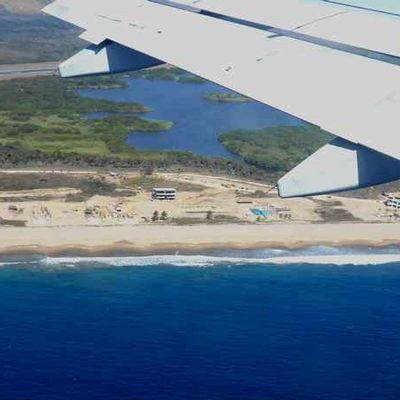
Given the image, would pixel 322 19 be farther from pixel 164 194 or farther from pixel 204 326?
pixel 164 194

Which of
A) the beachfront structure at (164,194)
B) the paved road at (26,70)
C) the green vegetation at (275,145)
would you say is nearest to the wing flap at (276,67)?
the beachfront structure at (164,194)

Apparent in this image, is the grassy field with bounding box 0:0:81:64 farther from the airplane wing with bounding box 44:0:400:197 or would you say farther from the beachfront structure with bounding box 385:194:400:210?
the airplane wing with bounding box 44:0:400:197

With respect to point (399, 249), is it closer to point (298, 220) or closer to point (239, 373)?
point (298, 220)

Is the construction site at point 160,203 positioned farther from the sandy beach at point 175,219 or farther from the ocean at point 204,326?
the ocean at point 204,326

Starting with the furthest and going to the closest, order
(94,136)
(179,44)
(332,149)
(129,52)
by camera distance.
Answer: (94,136) → (129,52) → (179,44) → (332,149)

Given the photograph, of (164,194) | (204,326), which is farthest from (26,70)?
(204,326)

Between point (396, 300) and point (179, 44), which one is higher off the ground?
point (179, 44)

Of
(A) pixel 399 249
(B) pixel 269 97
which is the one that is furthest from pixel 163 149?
(B) pixel 269 97
